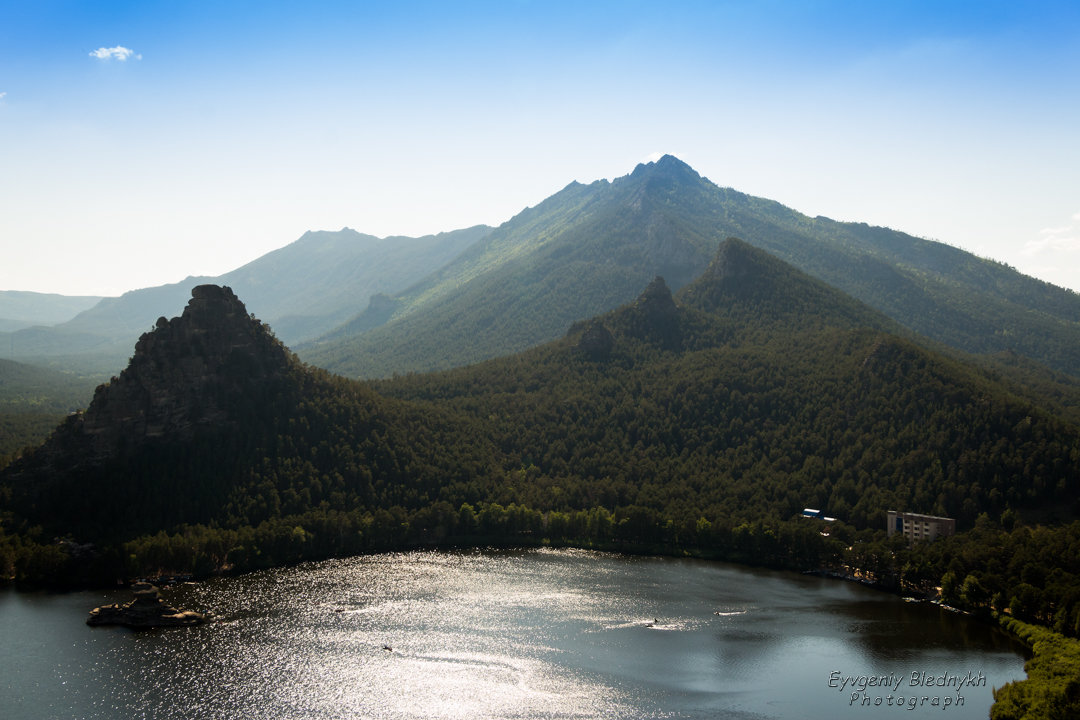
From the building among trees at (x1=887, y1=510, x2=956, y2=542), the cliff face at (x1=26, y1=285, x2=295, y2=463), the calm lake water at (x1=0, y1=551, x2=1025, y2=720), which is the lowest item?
the calm lake water at (x1=0, y1=551, x2=1025, y2=720)

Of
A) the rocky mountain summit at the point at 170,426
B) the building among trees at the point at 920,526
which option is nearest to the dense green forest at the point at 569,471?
the rocky mountain summit at the point at 170,426

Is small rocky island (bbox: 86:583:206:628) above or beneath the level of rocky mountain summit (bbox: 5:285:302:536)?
beneath

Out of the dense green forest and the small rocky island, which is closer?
the small rocky island

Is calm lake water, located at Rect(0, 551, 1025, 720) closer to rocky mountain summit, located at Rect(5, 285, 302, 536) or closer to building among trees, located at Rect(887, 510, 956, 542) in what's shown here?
building among trees, located at Rect(887, 510, 956, 542)

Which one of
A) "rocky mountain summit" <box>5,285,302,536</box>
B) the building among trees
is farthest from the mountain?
the building among trees

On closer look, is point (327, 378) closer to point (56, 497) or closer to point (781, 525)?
point (56, 497)

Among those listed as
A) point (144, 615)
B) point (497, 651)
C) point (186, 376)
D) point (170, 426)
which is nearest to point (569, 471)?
point (186, 376)

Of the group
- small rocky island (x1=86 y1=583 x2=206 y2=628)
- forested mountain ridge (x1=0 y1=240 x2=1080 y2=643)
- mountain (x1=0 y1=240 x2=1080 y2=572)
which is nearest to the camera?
small rocky island (x1=86 y1=583 x2=206 y2=628)

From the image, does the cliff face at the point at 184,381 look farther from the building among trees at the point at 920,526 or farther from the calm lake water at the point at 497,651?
the building among trees at the point at 920,526

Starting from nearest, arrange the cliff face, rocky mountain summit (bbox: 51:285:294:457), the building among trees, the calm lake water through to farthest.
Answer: the calm lake water
the building among trees
the cliff face
rocky mountain summit (bbox: 51:285:294:457)
